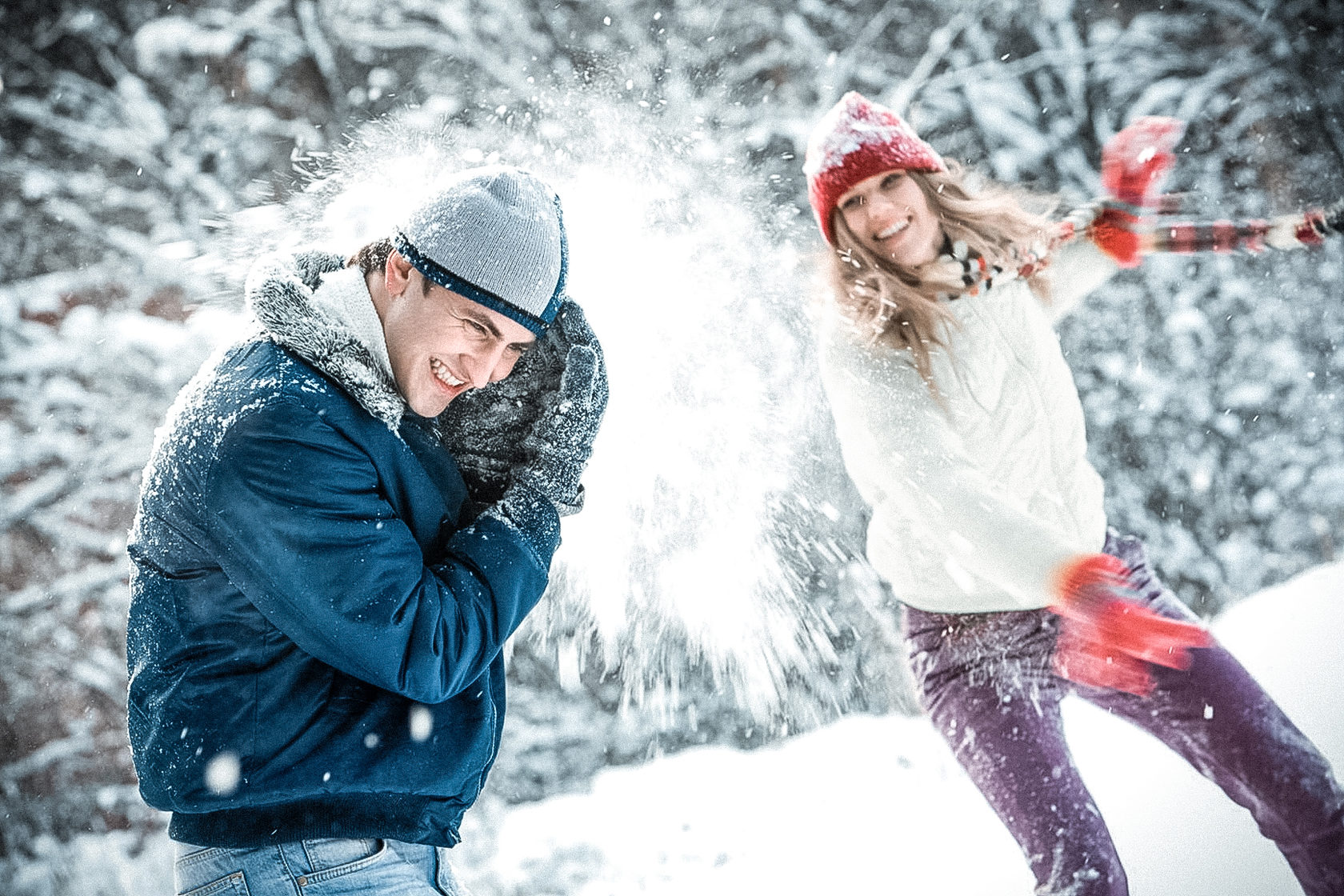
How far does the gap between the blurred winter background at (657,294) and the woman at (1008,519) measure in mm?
1786

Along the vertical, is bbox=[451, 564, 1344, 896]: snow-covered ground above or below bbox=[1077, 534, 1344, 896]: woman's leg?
below

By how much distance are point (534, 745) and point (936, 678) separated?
9.45ft

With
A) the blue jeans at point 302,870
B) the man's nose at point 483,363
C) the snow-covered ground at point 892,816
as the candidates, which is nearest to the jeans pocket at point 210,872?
the blue jeans at point 302,870

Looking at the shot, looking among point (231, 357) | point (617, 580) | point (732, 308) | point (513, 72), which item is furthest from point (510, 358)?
point (513, 72)

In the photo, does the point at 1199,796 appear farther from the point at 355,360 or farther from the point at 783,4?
the point at 783,4

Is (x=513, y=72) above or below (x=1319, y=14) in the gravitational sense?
below

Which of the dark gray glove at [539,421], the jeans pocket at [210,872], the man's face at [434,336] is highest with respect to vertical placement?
the man's face at [434,336]

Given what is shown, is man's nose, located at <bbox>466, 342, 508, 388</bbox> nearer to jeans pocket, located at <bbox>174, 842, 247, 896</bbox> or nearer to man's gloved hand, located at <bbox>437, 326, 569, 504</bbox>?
man's gloved hand, located at <bbox>437, 326, 569, 504</bbox>

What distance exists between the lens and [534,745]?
13.9 feet

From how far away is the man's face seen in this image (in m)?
1.28

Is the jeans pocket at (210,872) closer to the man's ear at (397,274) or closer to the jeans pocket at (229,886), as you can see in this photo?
the jeans pocket at (229,886)

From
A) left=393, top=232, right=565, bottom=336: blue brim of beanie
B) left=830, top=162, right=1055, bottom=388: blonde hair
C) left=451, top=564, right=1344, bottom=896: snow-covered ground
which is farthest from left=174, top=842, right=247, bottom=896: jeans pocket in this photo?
left=451, top=564, right=1344, bottom=896: snow-covered ground

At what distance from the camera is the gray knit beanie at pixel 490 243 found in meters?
1.26

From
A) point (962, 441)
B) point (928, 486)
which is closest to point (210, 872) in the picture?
point (928, 486)
